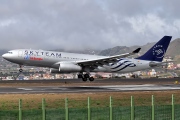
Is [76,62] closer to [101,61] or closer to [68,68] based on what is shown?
[68,68]

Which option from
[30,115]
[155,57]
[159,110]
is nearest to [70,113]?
[30,115]

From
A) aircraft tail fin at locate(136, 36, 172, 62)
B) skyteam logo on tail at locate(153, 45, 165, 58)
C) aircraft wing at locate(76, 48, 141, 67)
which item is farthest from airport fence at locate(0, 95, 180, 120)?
skyteam logo on tail at locate(153, 45, 165, 58)

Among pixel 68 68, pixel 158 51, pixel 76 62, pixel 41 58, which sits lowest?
pixel 68 68

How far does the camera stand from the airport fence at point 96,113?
659 inches

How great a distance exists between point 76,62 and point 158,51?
734 inches

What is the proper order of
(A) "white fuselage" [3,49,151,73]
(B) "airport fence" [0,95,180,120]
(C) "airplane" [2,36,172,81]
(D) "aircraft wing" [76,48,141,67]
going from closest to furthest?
(B) "airport fence" [0,95,180,120]
(A) "white fuselage" [3,49,151,73]
(C) "airplane" [2,36,172,81]
(D) "aircraft wing" [76,48,141,67]

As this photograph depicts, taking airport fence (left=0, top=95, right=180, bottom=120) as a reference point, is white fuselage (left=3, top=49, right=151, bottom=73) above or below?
above

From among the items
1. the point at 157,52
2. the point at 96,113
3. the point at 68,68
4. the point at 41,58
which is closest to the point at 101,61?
the point at 68,68

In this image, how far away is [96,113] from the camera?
1834 cm

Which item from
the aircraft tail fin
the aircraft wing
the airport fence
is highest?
the aircraft tail fin

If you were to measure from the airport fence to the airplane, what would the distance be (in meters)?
38.7

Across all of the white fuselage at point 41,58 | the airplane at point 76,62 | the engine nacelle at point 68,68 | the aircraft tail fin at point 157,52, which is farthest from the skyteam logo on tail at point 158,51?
the engine nacelle at point 68,68

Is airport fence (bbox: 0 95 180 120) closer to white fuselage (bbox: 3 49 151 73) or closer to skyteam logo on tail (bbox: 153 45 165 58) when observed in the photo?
white fuselage (bbox: 3 49 151 73)

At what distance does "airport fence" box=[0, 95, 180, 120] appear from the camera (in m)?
16.8
